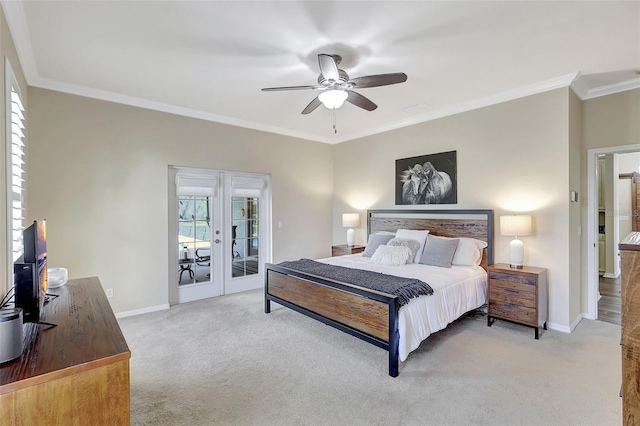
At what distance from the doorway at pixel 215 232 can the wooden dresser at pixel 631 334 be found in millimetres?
4643

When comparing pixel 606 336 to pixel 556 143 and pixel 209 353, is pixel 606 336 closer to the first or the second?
pixel 556 143

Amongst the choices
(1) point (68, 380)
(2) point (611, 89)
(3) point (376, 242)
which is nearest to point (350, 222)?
A: (3) point (376, 242)

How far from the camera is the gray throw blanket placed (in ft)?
9.02

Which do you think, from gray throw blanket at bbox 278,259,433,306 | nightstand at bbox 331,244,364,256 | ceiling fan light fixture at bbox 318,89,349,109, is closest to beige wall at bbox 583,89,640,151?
gray throw blanket at bbox 278,259,433,306

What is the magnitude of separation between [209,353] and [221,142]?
3.12 m

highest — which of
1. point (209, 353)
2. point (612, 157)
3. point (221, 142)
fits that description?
point (221, 142)

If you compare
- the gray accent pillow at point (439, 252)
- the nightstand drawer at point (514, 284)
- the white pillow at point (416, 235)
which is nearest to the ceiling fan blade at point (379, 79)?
the gray accent pillow at point (439, 252)

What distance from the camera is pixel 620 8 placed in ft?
7.27

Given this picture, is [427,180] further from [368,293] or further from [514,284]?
[368,293]

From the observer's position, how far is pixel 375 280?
3.08 meters

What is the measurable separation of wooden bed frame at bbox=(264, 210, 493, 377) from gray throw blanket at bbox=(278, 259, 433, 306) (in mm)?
83

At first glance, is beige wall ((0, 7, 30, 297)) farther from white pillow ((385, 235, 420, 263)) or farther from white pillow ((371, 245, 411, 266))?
white pillow ((385, 235, 420, 263))

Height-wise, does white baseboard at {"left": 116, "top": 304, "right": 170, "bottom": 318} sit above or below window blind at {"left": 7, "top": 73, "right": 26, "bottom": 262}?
below

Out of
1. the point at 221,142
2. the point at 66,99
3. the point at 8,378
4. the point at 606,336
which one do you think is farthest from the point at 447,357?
the point at 66,99
